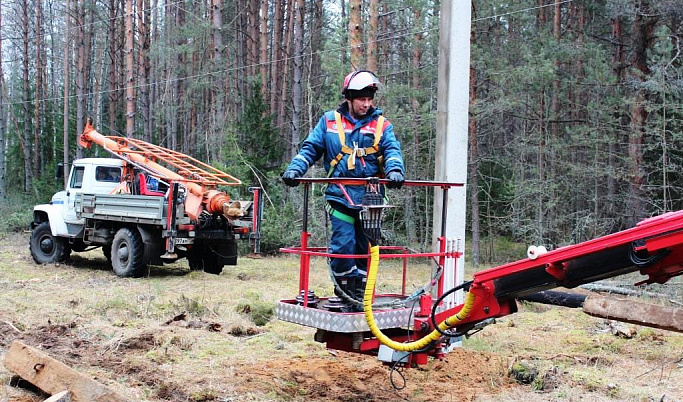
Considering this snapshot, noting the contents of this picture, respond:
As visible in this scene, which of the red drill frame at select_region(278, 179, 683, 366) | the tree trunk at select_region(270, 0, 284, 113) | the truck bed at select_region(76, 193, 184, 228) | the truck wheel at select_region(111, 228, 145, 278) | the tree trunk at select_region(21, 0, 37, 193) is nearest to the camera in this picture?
the red drill frame at select_region(278, 179, 683, 366)

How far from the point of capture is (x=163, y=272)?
15.7 meters

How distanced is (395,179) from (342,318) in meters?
1.10

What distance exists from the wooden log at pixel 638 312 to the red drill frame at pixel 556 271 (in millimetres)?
1234

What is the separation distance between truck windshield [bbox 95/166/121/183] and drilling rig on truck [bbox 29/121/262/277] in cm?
1

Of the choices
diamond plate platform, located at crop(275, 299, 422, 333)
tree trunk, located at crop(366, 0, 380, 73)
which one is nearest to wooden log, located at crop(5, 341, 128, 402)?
diamond plate platform, located at crop(275, 299, 422, 333)

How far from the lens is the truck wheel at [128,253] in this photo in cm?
1445

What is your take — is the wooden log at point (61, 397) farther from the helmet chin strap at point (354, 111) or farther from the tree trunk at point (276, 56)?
the tree trunk at point (276, 56)

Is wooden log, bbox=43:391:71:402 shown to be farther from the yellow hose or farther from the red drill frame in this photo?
the yellow hose

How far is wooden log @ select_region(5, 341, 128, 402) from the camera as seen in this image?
512 centimetres

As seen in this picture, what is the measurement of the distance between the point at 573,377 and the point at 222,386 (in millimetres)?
3162

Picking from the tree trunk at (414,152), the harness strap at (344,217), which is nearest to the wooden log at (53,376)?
the harness strap at (344,217)

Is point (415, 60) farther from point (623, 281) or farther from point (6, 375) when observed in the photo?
point (6, 375)

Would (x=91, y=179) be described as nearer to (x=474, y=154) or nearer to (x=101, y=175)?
(x=101, y=175)

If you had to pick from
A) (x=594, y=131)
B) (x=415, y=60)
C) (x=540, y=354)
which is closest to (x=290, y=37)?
(x=415, y=60)
